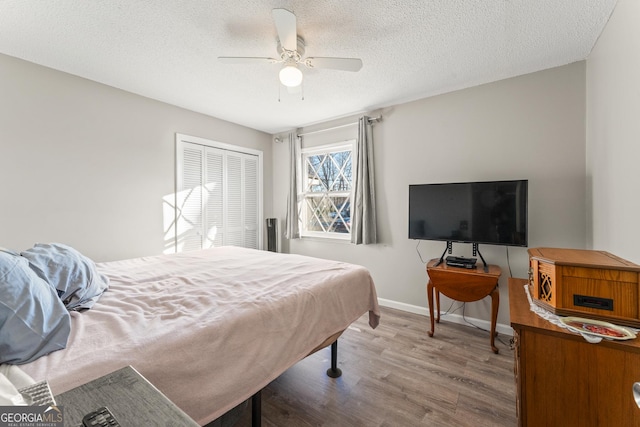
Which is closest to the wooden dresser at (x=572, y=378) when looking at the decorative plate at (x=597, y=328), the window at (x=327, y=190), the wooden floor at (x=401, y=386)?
the decorative plate at (x=597, y=328)

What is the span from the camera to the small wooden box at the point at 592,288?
114 cm

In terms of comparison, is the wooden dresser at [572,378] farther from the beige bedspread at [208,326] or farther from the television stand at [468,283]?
the television stand at [468,283]

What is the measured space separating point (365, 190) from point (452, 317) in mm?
1750

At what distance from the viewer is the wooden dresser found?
39.5 inches

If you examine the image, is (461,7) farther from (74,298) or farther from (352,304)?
(74,298)

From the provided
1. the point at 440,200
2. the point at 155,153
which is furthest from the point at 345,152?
the point at 155,153

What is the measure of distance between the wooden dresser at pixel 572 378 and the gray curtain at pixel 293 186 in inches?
127

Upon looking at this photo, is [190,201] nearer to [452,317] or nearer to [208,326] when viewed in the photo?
[208,326]

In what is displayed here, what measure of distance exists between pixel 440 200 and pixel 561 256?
1.35 meters

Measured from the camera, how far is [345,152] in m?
3.81

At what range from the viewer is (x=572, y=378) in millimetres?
1085

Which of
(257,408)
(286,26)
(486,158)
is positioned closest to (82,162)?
(286,26)

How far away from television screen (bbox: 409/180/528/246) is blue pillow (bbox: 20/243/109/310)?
2.69m

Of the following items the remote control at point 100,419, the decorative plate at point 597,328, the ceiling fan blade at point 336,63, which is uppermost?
the ceiling fan blade at point 336,63
